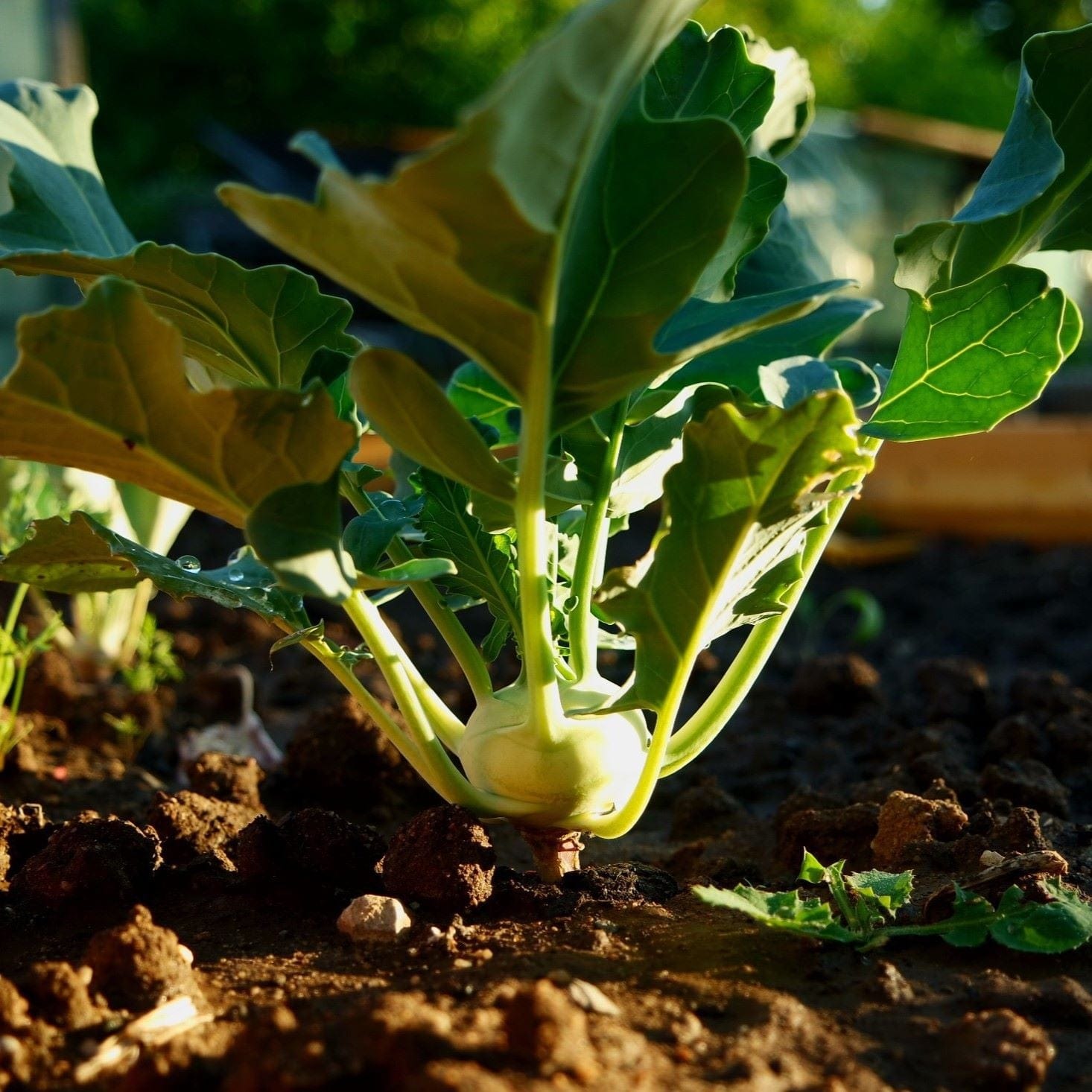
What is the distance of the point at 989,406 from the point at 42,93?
1119 mm

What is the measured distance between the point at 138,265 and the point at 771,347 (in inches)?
25.2

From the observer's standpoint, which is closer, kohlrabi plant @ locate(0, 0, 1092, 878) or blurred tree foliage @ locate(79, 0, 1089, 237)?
kohlrabi plant @ locate(0, 0, 1092, 878)

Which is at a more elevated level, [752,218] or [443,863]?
[752,218]

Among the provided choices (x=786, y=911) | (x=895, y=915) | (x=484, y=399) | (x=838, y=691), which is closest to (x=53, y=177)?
(x=484, y=399)

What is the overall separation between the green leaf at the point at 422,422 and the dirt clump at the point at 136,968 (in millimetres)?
484

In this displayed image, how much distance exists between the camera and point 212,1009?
1.09 meters

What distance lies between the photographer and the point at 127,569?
54.7 inches

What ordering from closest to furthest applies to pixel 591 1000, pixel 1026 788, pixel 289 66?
pixel 591 1000 → pixel 1026 788 → pixel 289 66

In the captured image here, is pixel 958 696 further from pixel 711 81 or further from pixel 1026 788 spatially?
pixel 711 81

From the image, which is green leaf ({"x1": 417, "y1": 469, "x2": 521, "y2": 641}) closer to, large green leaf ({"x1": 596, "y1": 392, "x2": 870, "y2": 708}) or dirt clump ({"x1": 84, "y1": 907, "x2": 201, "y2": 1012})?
large green leaf ({"x1": 596, "y1": 392, "x2": 870, "y2": 708})

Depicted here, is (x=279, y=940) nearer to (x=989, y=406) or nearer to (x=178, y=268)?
(x=178, y=268)

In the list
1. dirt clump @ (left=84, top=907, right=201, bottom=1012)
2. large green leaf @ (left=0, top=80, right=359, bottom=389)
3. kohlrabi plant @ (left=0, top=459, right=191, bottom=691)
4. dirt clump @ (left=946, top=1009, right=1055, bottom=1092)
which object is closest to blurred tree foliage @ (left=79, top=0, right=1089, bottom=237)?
kohlrabi plant @ (left=0, top=459, right=191, bottom=691)

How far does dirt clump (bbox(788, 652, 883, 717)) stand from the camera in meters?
2.53

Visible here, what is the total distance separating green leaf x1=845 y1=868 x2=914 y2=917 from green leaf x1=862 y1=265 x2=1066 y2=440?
1.50ft
